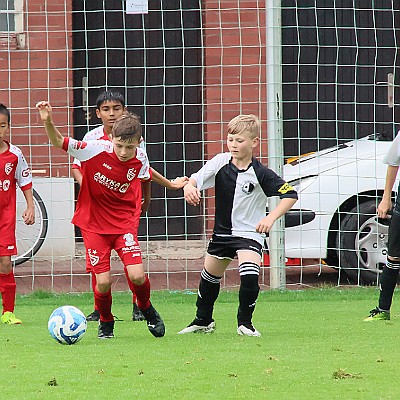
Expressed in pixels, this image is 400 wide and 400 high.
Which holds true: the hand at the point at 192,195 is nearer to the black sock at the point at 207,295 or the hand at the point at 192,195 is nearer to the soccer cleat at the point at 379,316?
the black sock at the point at 207,295

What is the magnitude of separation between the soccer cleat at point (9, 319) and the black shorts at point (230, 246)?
65.3 inches

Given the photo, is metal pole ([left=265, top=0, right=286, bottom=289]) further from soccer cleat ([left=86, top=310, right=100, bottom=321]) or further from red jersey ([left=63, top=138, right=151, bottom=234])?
red jersey ([left=63, top=138, right=151, bottom=234])

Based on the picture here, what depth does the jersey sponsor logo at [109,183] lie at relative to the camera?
7.03 meters

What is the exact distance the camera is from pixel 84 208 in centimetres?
713

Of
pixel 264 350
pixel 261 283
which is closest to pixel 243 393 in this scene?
pixel 264 350

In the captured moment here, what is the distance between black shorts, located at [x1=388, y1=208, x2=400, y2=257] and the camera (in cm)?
767

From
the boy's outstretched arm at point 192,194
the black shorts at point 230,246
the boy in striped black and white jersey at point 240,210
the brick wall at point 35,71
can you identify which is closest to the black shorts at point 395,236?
the boy in striped black and white jersey at point 240,210

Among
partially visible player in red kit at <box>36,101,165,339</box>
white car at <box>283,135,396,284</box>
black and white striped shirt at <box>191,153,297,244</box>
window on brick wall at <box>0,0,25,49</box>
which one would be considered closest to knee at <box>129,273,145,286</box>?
partially visible player in red kit at <box>36,101,165,339</box>

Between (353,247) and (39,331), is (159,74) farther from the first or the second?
(39,331)

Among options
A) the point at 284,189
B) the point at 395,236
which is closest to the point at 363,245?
the point at 395,236

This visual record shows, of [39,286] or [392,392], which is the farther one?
[39,286]

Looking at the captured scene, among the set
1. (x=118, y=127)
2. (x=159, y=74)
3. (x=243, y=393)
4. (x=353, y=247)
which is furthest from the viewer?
(x=159, y=74)

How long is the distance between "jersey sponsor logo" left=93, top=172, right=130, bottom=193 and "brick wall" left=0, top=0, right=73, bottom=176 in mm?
4515

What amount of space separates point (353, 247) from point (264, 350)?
4318 mm
